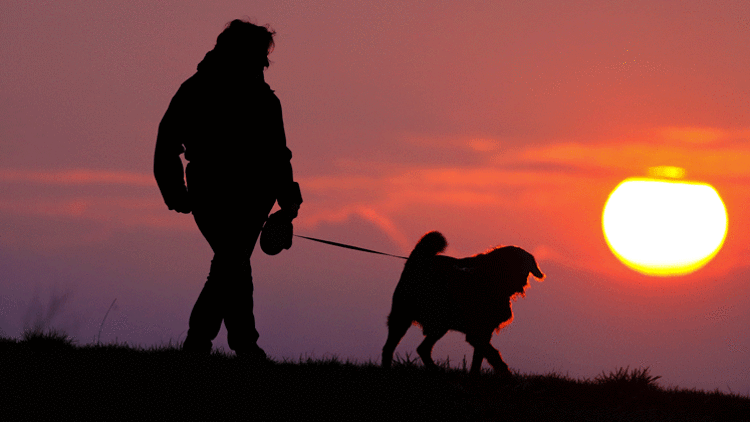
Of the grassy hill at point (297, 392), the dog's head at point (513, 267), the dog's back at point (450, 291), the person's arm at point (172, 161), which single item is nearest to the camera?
the grassy hill at point (297, 392)

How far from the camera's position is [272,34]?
5992 mm

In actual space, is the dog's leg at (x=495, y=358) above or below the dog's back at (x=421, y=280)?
below

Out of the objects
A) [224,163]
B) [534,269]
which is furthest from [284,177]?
[534,269]

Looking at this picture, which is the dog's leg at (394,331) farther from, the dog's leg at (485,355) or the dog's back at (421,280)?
the dog's leg at (485,355)

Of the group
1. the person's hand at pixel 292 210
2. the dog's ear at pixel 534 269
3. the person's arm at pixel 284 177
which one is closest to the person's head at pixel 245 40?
the person's arm at pixel 284 177

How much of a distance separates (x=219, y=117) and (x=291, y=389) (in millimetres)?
2129

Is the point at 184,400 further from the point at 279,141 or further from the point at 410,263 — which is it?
the point at 410,263

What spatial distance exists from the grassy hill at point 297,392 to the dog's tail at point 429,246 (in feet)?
6.87

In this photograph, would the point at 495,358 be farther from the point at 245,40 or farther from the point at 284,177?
the point at 245,40

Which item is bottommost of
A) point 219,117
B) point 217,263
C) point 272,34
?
point 217,263

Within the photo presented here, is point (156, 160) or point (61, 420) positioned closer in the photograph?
point (61, 420)

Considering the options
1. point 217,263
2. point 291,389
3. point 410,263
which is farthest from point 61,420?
point 410,263

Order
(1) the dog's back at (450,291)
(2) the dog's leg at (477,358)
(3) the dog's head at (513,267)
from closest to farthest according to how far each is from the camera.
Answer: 1. (2) the dog's leg at (477,358)
2. (1) the dog's back at (450,291)
3. (3) the dog's head at (513,267)

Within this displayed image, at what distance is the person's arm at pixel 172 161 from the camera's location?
5727 millimetres
